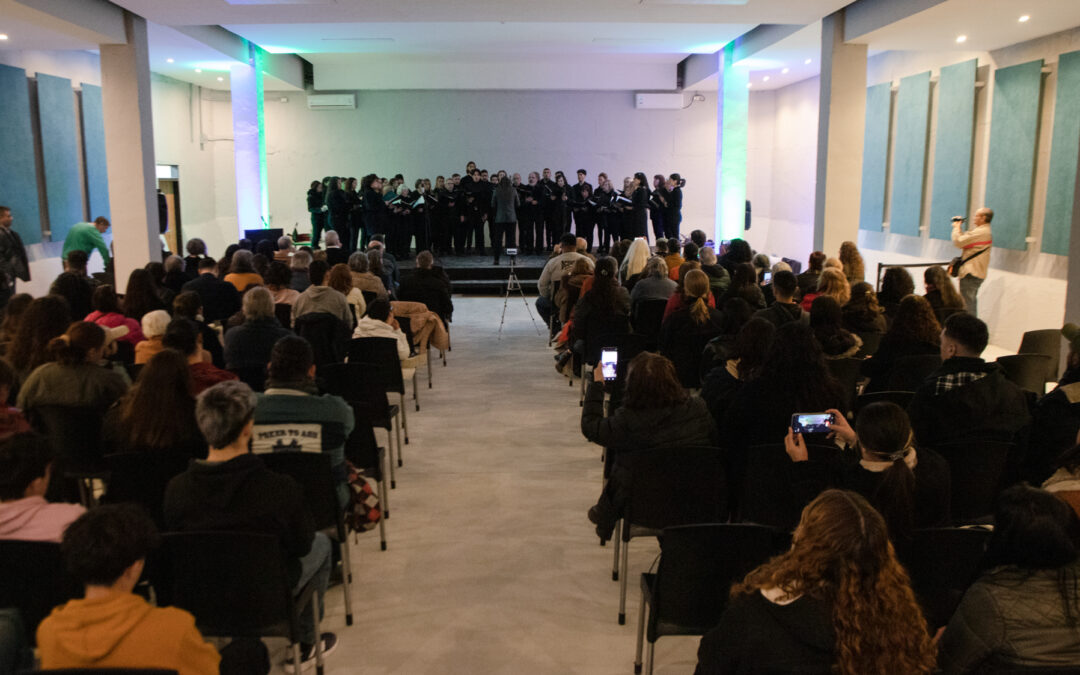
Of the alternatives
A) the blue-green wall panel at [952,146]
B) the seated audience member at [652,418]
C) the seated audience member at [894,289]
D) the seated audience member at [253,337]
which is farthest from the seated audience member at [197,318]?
the blue-green wall panel at [952,146]

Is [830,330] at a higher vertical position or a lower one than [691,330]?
higher

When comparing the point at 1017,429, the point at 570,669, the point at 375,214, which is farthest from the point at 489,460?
the point at 375,214

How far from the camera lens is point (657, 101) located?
18.2 meters

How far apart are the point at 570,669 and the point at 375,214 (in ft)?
37.9

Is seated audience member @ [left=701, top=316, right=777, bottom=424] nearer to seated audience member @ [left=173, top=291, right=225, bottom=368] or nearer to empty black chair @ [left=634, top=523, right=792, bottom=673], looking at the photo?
empty black chair @ [left=634, top=523, right=792, bottom=673]

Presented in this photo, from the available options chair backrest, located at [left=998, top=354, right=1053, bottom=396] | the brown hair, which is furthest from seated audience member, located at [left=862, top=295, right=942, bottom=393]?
the brown hair

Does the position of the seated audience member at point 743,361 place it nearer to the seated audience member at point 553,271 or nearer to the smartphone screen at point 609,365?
the smartphone screen at point 609,365

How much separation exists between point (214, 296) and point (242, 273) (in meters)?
0.77

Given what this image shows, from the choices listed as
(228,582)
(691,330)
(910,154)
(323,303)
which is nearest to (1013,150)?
(910,154)

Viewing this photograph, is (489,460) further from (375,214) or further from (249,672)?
(375,214)

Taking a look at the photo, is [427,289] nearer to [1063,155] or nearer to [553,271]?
[553,271]

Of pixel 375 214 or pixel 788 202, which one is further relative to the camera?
pixel 788 202

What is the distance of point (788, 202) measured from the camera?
58.6ft

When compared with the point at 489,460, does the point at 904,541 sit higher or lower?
higher
